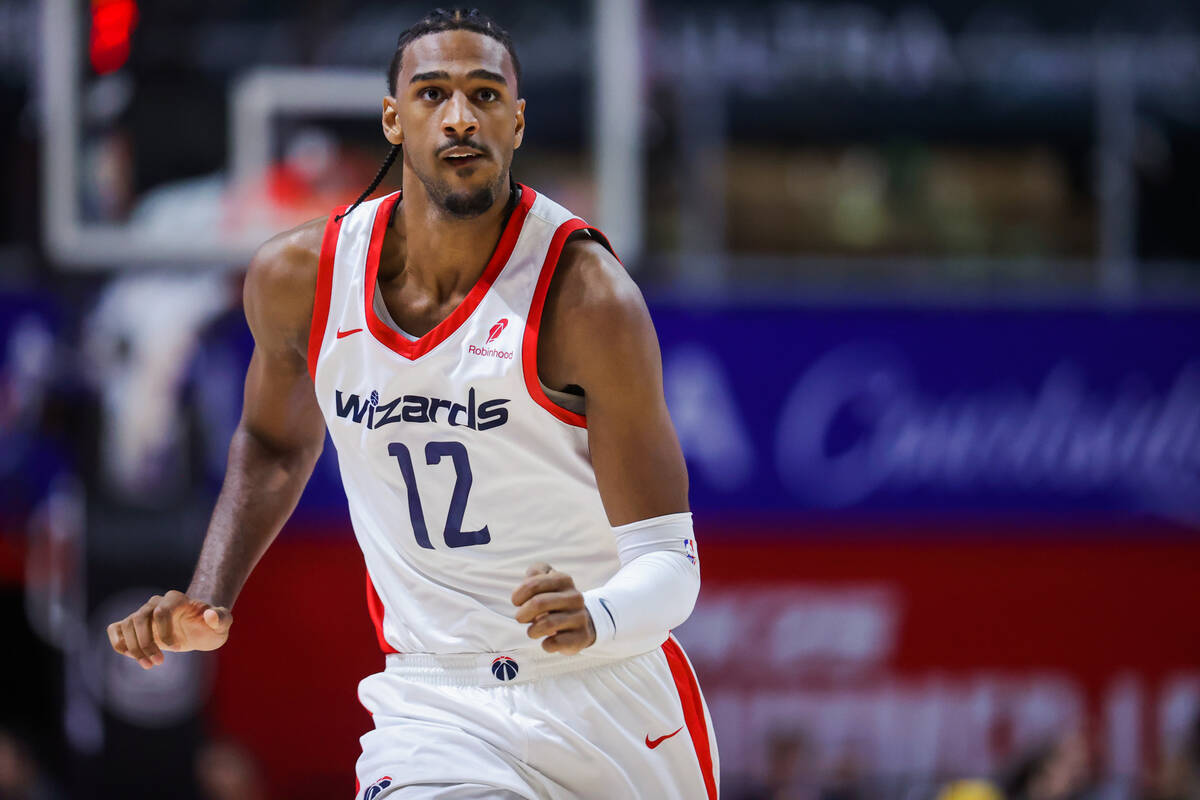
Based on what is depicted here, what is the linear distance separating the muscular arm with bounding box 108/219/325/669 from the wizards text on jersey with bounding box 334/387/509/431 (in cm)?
30

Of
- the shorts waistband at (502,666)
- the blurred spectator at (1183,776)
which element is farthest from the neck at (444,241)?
the blurred spectator at (1183,776)

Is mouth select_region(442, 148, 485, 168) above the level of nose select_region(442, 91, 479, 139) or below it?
below

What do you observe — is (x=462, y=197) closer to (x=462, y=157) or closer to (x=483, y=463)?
(x=462, y=157)

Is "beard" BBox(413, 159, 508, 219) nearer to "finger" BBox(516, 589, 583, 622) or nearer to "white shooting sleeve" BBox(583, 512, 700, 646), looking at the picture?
"white shooting sleeve" BBox(583, 512, 700, 646)

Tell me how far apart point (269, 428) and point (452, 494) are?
2.18 ft

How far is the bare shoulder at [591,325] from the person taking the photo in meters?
3.43

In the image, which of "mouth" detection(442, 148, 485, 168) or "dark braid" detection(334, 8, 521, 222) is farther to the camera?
"dark braid" detection(334, 8, 521, 222)

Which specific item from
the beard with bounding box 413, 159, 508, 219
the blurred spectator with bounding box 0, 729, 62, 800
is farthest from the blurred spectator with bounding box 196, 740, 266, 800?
the beard with bounding box 413, 159, 508, 219

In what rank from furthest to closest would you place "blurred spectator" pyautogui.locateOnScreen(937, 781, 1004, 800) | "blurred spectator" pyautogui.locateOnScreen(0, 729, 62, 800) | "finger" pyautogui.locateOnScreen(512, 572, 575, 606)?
"blurred spectator" pyautogui.locateOnScreen(0, 729, 62, 800)
"blurred spectator" pyautogui.locateOnScreen(937, 781, 1004, 800)
"finger" pyautogui.locateOnScreen(512, 572, 575, 606)

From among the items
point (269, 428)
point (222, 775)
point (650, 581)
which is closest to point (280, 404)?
point (269, 428)

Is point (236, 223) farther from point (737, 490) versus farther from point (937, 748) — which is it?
point (937, 748)

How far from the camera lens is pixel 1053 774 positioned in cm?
851

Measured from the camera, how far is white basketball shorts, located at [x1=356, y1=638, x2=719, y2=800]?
11.3ft

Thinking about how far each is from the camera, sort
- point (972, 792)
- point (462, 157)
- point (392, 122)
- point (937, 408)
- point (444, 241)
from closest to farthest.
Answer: point (462, 157) < point (444, 241) < point (392, 122) < point (972, 792) < point (937, 408)
